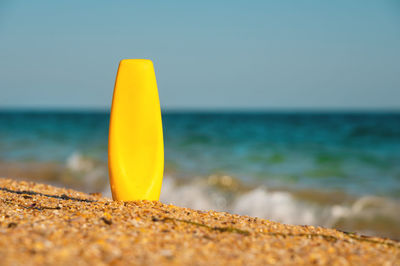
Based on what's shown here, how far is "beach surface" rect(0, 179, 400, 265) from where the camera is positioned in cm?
308

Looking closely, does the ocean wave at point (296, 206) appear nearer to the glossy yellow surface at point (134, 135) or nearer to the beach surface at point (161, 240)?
the beach surface at point (161, 240)

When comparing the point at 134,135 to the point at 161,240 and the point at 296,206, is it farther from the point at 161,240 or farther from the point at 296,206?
the point at 296,206

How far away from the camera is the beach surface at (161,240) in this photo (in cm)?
308

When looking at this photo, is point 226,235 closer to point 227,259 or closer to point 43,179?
point 227,259

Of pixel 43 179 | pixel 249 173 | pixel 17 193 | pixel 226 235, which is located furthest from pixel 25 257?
pixel 249 173

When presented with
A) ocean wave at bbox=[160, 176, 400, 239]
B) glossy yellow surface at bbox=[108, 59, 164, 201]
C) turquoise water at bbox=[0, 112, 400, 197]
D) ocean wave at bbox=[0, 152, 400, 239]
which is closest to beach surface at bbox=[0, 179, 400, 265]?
glossy yellow surface at bbox=[108, 59, 164, 201]

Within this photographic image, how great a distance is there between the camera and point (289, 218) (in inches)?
336

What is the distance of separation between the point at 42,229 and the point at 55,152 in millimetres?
14559

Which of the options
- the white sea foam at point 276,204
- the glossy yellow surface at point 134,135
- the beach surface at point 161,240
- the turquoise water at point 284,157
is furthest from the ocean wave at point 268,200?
the glossy yellow surface at point 134,135

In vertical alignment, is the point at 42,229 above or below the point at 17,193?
above

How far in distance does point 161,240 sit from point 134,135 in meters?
1.97

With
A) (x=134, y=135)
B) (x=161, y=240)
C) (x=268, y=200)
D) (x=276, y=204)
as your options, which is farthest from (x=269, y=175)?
(x=161, y=240)

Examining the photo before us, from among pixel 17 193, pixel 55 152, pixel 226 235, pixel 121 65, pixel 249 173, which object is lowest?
pixel 55 152

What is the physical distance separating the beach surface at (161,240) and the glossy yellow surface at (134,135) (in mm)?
422
